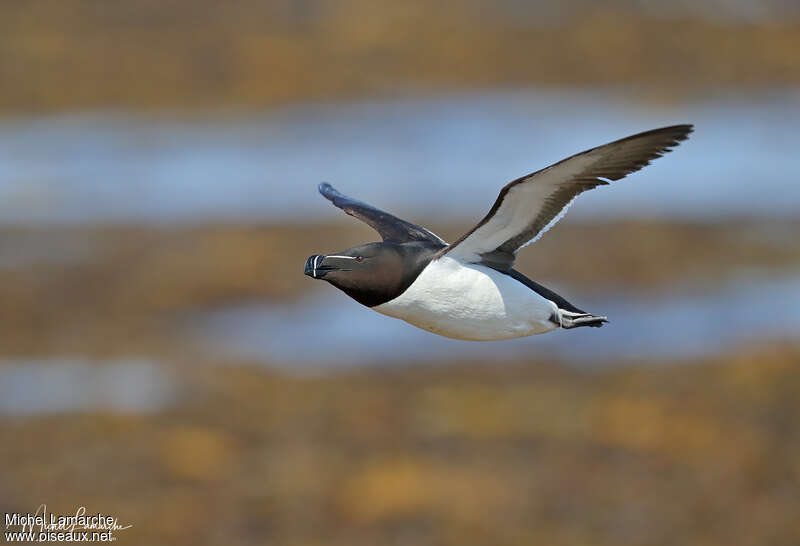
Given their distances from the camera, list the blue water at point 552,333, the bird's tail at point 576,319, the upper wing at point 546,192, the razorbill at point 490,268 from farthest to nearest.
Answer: the blue water at point 552,333
the bird's tail at point 576,319
the razorbill at point 490,268
the upper wing at point 546,192

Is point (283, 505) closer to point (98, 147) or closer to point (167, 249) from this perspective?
point (167, 249)

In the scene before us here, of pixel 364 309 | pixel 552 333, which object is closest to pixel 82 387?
pixel 364 309

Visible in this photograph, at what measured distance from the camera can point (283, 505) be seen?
15500mm

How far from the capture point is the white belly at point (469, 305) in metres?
6.88

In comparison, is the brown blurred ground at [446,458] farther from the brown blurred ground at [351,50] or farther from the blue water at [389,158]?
the brown blurred ground at [351,50]

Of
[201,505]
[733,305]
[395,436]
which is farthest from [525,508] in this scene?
[733,305]

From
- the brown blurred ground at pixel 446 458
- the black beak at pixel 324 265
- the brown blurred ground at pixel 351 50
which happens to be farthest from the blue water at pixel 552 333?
the brown blurred ground at pixel 351 50

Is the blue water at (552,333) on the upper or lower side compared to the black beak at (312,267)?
lower

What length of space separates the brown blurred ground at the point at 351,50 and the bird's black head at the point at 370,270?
84.2 ft

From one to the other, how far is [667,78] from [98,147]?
44.4 feet

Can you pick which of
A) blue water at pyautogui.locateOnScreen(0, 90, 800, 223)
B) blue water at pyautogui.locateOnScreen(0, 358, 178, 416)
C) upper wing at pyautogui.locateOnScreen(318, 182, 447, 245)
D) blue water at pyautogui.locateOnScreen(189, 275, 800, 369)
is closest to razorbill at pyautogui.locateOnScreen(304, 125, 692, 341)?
upper wing at pyautogui.locateOnScreen(318, 182, 447, 245)

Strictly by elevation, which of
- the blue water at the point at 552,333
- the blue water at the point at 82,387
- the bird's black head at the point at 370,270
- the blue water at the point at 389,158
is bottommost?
the blue water at the point at 82,387

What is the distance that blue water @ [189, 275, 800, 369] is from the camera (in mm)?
18562

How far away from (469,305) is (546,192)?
0.68m
